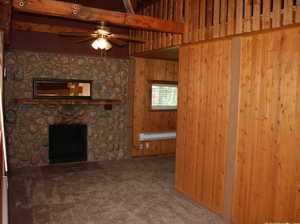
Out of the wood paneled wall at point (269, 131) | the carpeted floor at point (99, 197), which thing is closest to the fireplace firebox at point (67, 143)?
the carpeted floor at point (99, 197)

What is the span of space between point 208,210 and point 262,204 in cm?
96

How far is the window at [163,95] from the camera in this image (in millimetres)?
6898

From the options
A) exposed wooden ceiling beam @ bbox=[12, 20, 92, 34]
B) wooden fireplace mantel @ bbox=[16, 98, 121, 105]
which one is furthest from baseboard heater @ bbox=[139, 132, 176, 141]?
exposed wooden ceiling beam @ bbox=[12, 20, 92, 34]

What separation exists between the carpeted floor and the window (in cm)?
186

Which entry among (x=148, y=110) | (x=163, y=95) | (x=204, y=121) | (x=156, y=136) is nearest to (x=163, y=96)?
(x=163, y=95)

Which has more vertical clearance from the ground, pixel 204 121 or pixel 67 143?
pixel 204 121

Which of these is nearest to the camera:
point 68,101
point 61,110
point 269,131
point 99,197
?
point 269,131

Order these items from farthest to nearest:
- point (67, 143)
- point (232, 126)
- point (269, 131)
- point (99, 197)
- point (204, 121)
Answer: point (67, 143) < point (99, 197) < point (204, 121) < point (232, 126) < point (269, 131)

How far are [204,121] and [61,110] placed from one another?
3.47 metres

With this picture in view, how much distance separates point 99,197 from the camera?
13.8 feet

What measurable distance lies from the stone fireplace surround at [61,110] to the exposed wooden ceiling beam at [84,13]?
2545mm

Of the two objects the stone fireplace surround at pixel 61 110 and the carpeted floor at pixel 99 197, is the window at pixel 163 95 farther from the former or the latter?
the carpeted floor at pixel 99 197

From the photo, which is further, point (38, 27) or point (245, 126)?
point (38, 27)

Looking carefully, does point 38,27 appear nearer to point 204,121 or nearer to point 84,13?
point 84,13
